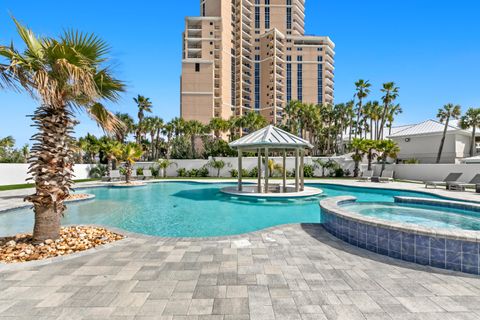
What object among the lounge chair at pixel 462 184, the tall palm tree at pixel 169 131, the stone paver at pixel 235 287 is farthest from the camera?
the tall palm tree at pixel 169 131

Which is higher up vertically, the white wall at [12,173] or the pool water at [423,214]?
the white wall at [12,173]

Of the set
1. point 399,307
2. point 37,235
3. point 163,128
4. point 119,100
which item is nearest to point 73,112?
point 119,100

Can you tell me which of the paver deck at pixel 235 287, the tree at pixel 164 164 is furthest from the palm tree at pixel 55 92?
the tree at pixel 164 164

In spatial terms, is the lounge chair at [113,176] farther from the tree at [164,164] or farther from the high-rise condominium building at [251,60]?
the high-rise condominium building at [251,60]

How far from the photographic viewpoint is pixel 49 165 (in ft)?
17.4

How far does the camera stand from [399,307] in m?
3.19

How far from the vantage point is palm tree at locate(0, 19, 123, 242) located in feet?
15.9

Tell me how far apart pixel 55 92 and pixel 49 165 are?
1588 millimetres

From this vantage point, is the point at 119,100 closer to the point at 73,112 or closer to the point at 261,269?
the point at 73,112

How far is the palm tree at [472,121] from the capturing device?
97.5ft

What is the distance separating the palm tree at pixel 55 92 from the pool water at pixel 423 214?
9022 mm

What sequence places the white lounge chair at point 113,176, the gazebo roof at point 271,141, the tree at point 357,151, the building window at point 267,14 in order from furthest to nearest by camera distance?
the building window at point 267,14 < the tree at point 357,151 < the white lounge chair at point 113,176 < the gazebo roof at point 271,141

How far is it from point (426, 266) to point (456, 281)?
0.59 m

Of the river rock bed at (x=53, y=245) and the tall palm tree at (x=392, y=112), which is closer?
the river rock bed at (x=53, y=245)
